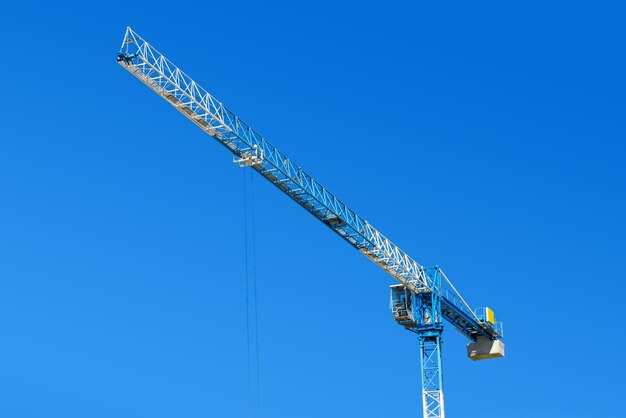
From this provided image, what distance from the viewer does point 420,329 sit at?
150m

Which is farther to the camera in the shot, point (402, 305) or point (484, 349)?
point (484, 349)

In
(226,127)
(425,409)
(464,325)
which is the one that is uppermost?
(226,127)

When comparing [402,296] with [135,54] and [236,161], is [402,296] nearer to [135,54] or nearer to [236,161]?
[236,161]

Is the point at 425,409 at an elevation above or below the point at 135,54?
below

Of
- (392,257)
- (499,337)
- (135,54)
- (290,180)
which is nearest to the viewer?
(135,54)

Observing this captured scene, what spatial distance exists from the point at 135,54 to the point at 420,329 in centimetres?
4499

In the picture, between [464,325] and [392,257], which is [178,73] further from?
[464,325]

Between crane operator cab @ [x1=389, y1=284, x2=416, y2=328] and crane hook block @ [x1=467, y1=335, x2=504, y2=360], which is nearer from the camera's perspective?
crane operator cab @ [x1=389, y1=284, x2=416, y2=328]

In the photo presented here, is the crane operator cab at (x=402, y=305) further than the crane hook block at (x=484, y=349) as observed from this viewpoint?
No

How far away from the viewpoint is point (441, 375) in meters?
149

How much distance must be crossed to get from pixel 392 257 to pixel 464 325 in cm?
1385

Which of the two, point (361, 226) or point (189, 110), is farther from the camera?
point (361, 226)

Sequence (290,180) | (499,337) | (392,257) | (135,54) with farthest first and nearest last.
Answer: (499,337), (392,257), (290,180), (135,54)

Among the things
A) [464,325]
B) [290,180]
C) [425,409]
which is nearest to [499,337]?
[464,325]
